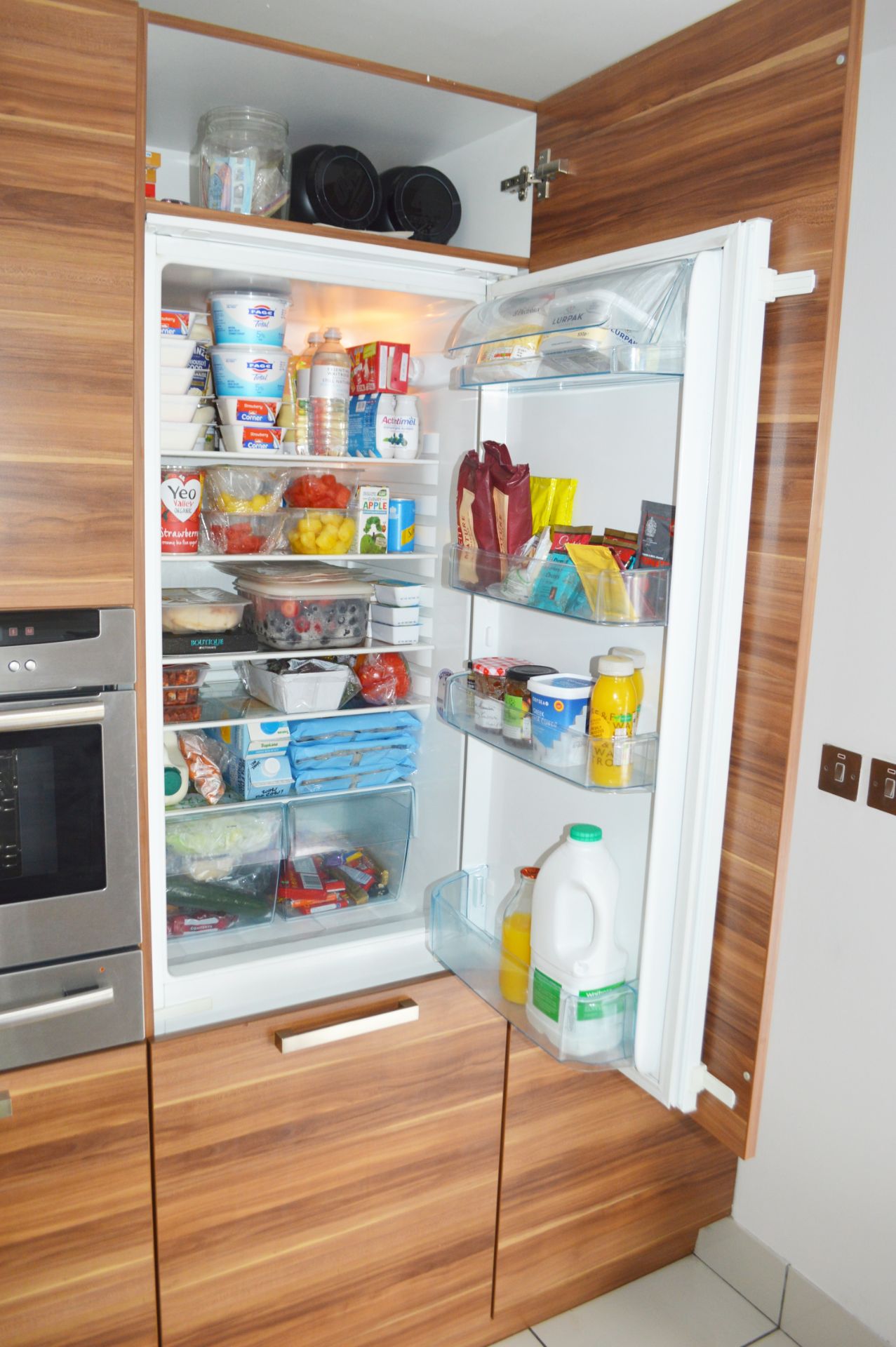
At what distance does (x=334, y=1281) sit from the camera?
1594mm

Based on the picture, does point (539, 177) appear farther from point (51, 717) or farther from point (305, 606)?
point (51, 717)

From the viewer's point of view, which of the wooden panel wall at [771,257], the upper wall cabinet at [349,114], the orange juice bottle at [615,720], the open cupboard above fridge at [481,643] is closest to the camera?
the wooden panel wall at [771,257]

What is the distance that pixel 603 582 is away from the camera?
131 cm

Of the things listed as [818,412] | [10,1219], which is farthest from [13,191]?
[10,1219]

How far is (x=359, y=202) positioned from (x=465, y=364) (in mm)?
407

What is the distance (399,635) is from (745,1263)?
1.42m

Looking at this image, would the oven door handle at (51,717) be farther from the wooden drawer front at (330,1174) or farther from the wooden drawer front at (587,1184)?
the wooden drawer front at (587,1184)

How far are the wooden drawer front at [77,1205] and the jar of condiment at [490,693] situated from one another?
0.72 meters

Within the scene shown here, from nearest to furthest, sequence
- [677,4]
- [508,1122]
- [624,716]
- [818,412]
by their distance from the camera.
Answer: [818,412] < [677,4] < [624,716] < [508,1122]

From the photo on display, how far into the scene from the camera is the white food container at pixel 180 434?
1641mm

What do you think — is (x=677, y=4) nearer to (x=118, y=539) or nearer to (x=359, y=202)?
(x=359, y=202)

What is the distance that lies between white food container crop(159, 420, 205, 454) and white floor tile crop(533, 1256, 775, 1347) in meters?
1.75

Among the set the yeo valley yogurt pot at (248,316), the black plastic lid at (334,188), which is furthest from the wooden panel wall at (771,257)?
the yeo valley yogurt pot at (248,316)

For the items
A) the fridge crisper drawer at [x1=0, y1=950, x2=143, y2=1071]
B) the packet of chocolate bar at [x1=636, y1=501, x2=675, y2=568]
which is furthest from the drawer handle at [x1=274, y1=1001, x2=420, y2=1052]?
the packet of chocolate bar at [x1=636, y1=501, x2=675, y2=568]
